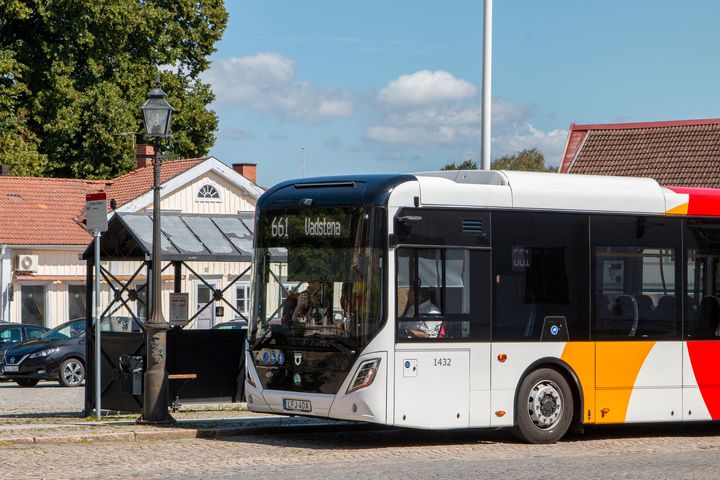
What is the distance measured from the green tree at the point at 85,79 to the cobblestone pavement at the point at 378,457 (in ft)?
116

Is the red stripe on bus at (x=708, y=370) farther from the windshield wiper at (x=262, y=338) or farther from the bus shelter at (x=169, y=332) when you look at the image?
the bus shelter at (x=169, y=332)

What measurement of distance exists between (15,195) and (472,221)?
35.7 meters

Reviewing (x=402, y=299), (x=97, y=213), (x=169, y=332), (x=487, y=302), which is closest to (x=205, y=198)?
(x=169, y=332)

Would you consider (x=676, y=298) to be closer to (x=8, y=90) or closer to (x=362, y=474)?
(x=362, y=474)

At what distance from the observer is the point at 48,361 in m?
32.2

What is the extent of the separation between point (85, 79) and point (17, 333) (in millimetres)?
18123

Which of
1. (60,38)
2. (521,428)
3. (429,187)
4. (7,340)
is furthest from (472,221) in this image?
(60,38)

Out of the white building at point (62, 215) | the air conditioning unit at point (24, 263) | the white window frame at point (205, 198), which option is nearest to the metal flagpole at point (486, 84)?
the white building at point (62, 215)

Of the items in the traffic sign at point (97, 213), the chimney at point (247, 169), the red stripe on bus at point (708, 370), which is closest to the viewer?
the red stripe on bus at point (708, 370)

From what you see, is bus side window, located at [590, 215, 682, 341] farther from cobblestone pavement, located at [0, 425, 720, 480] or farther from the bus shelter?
the bus shelter

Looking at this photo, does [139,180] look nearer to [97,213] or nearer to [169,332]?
[169,332]

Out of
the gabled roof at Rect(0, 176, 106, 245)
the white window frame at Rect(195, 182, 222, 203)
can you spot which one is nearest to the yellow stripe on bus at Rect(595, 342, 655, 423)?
the gabled roof at Rect(0, 176, 106, 245)

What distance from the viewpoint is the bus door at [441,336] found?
14984 mm

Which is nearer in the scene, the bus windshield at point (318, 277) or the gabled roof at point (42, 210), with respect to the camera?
the bus windshield at point (318, 277)
